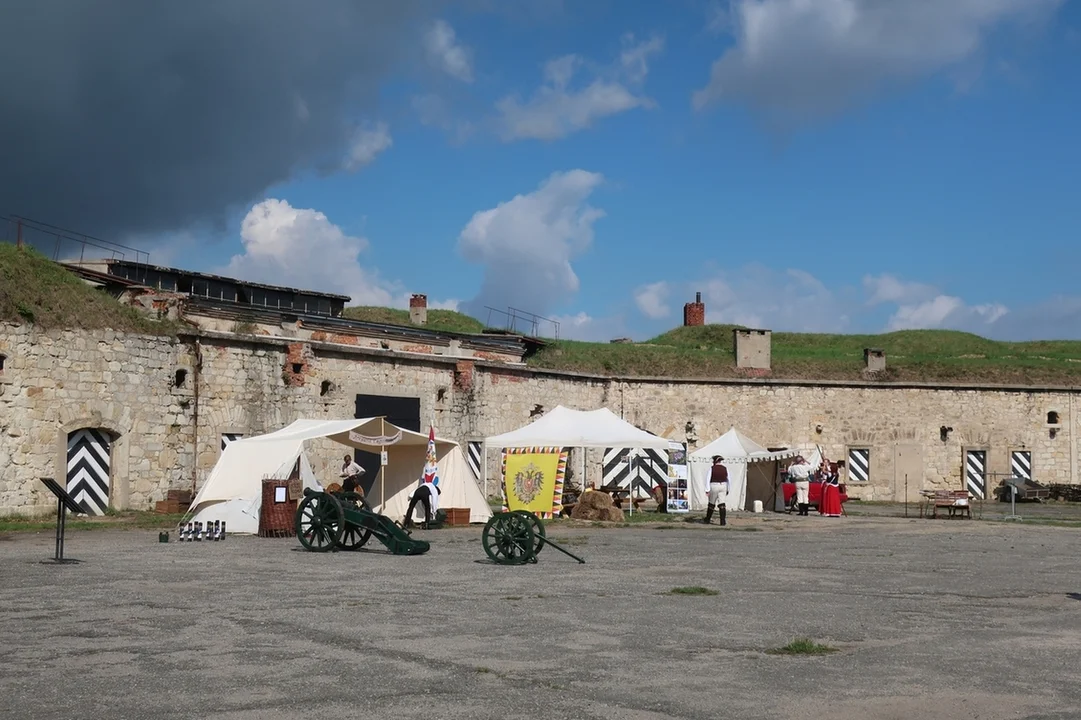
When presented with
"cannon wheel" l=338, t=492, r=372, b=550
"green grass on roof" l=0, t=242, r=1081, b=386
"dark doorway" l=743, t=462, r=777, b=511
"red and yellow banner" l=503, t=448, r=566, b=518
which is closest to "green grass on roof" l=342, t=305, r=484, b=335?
"green grass on roof" l=0, t=242, r=1081, b=386

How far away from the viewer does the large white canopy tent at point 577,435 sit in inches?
968

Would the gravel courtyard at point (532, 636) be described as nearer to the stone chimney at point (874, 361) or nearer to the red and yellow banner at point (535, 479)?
the red and yellow banner at point (535, 479)

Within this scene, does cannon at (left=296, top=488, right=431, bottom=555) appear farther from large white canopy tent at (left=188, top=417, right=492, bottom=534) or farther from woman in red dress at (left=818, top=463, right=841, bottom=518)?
woman in red dress at (left=818, top=463, right=841, bottom=518)

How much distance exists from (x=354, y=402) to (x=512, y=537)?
15.1 meters

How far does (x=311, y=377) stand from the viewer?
27.7m

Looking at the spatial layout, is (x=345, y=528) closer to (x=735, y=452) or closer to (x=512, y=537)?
(x=512, y=537)

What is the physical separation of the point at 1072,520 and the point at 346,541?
59.1 feet

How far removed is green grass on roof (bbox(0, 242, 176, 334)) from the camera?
22386mm

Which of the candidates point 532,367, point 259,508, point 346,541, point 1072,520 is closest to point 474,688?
point 346,541

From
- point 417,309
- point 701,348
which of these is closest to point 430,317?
point 417,309

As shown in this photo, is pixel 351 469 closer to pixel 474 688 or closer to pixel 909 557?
pixel 909 557

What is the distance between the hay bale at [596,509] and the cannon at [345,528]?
28.1 ft

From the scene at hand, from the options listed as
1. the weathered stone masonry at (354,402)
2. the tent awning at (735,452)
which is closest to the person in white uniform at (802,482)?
the tent awning at (735,452)

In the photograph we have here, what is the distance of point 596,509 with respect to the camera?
24.3 metres
